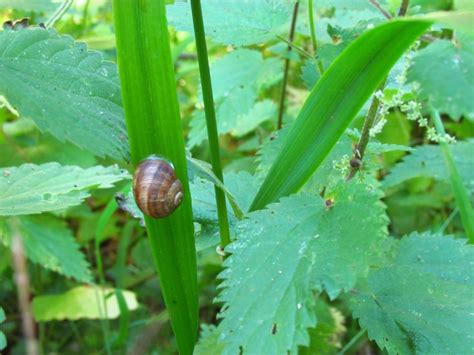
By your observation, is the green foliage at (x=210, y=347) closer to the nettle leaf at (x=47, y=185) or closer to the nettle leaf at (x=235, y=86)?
the nettle leaf at (x=47, y=185)

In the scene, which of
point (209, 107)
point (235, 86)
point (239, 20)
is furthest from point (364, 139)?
point (235, 86)

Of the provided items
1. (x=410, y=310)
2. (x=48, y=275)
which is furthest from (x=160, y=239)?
(x=48, y=275)

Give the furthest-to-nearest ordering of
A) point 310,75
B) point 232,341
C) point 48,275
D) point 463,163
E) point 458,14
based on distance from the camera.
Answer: point 48,275
point 463,163
point 310,75
point 232,341
point 458,14

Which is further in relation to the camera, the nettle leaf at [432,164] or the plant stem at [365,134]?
the nettle leaf at [432,164]

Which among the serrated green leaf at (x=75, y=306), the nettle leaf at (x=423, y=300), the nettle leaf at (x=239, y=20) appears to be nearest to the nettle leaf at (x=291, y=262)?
the nettle leaf at (x=423, y=300)

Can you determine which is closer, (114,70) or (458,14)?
(458,14)

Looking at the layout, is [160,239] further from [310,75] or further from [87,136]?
[310,75]

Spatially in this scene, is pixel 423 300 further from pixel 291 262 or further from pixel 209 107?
pixel 209 107
